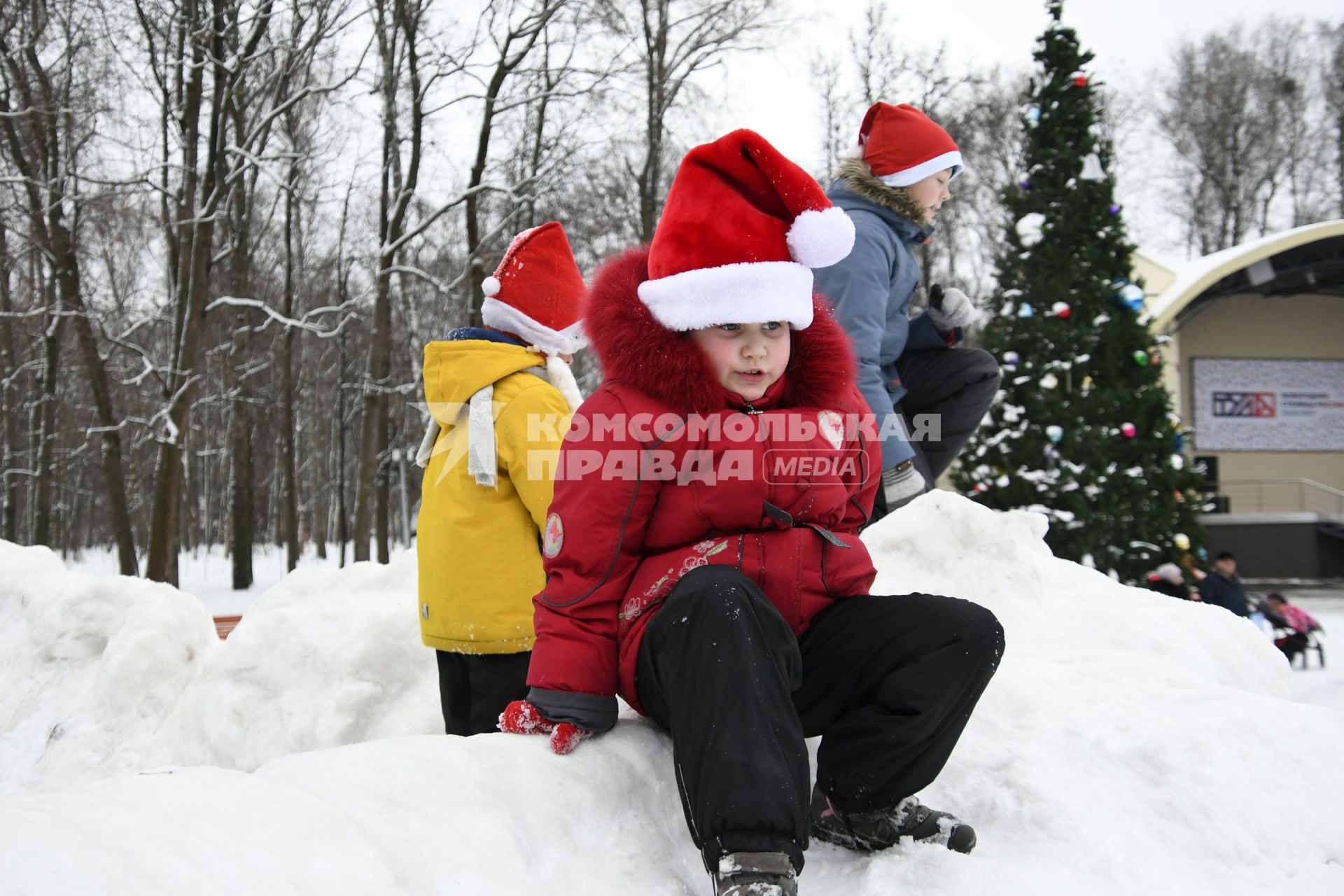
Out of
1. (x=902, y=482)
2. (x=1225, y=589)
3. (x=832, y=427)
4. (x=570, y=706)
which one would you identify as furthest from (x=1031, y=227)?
(x=570, y=706)

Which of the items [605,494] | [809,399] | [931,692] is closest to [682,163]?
[809,399]

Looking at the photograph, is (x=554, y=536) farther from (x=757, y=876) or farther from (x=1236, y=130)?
(x=1236, y=130)

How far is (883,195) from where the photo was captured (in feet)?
11.4

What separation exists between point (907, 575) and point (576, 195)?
515 inches

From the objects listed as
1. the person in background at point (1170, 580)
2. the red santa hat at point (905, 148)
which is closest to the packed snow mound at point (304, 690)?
the red santa hat at point (905, 148)

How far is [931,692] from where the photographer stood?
1.73 meters

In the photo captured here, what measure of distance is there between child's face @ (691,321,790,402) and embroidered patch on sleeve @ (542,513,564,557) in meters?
0.51

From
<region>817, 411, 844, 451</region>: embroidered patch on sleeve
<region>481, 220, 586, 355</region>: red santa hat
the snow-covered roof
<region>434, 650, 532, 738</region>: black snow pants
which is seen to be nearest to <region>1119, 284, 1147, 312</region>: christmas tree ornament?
the snow-covered roof

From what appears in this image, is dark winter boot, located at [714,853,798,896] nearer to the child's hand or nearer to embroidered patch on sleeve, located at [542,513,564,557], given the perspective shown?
the child's hand

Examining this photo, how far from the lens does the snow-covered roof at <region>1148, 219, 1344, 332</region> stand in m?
16.9

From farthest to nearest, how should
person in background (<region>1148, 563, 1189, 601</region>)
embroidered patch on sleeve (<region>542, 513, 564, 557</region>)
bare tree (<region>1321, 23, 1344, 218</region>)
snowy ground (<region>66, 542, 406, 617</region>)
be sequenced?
bare tree (<region>1321, 23, 1344, 218</region>) → snowy ground (<region>66, 542, 406, 617</region>) → person in background (<region>1148, 563, 1189, 601</region>) → embroidered patch on sleeve (<region>542, 513, 564, 557</region>)

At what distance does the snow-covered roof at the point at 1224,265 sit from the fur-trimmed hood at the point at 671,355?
55.5ft

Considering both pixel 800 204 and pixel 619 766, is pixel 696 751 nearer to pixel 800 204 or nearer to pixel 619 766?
pixel 619 766

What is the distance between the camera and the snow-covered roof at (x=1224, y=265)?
55.3 feet
